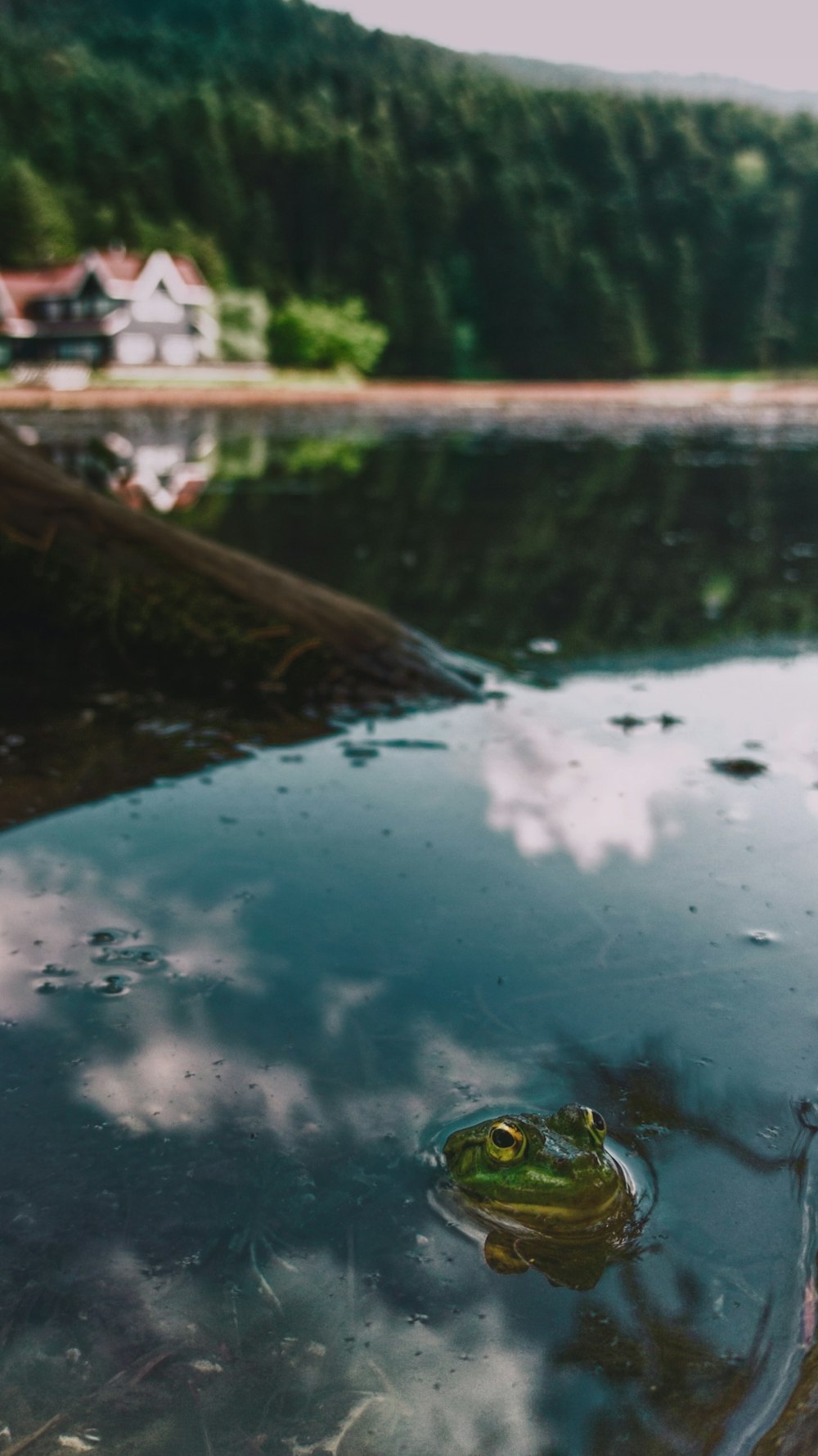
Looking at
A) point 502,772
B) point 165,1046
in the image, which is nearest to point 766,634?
point 502,772

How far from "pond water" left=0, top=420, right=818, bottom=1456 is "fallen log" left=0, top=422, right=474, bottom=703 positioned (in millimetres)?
619

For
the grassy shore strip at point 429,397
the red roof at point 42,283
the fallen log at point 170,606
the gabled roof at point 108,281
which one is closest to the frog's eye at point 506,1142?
the fallen log at point 170,606

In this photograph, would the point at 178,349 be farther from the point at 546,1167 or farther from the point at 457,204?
the point at 546,1167

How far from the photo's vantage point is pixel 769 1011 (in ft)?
12.5

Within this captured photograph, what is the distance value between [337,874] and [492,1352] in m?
2.46

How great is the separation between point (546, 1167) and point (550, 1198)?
2.8 inches

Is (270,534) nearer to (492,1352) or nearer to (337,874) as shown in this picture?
(337,874)

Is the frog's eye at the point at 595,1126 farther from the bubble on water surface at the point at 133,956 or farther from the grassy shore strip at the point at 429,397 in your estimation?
the grassy shore strip at the point at 429,397

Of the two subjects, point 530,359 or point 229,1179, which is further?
point 530,359

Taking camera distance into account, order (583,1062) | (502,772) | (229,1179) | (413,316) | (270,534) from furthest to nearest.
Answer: (413,316) → (270,534) → (502,772) → (583,1062) → (229,1179)

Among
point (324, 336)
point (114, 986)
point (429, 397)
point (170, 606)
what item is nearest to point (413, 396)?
point (429, 397)

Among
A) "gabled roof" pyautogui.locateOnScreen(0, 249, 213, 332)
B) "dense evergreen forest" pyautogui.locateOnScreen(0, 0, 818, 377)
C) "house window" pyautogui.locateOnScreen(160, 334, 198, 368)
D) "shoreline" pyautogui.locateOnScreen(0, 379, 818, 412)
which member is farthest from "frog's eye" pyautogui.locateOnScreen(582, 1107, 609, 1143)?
"dense evergreen forest" pyautogui.locateOnScreen(0, 0, 818, 377)

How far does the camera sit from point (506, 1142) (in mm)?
2906

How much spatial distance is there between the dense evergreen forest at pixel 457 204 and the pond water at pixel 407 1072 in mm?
77545
